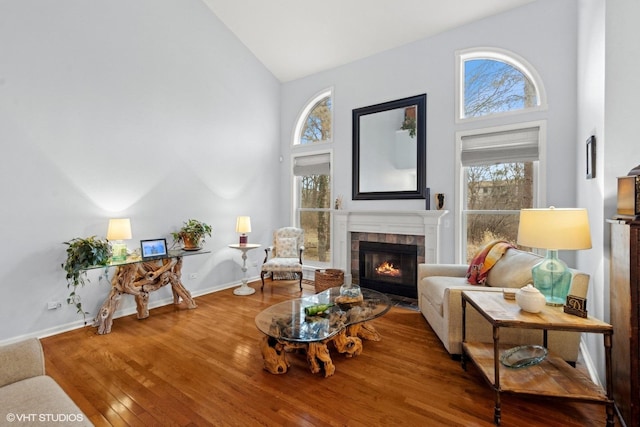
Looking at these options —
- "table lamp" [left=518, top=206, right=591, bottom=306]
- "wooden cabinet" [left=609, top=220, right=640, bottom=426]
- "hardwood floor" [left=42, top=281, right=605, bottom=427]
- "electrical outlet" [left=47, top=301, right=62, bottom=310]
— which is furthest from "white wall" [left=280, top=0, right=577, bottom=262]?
"electrical outlet" [left=47, top=301, right=62, bottom=310]

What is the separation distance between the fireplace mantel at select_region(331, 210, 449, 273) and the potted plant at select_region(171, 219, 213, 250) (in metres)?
2.08

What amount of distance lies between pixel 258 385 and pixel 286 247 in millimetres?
3061

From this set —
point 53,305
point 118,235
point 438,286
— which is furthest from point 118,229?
point 438,286

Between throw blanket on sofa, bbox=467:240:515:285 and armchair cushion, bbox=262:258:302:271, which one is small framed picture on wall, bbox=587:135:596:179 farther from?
armchair cushion, bbox=262:258:302:271

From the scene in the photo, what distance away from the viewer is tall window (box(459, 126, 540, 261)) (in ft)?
12.2

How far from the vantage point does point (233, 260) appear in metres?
5.18

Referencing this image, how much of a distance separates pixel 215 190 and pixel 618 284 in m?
4.68

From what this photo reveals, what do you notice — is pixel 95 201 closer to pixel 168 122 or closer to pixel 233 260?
pixel 168 122

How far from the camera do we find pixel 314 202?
18.5 feet

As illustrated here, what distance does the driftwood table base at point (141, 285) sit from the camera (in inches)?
132

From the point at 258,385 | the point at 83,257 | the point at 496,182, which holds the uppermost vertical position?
the point at 496,182

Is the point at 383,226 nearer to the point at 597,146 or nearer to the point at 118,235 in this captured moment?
the point at 597,146

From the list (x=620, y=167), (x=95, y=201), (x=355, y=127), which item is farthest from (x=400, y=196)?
(x=95, y=201)

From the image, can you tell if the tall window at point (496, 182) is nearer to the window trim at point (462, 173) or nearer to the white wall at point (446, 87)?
the window trim at point (462, 173)
